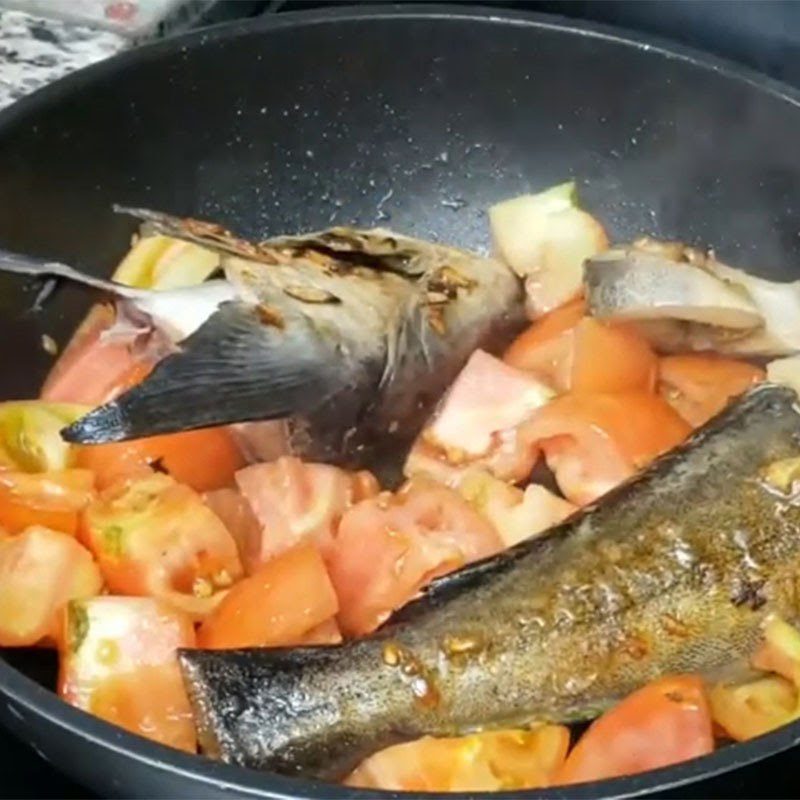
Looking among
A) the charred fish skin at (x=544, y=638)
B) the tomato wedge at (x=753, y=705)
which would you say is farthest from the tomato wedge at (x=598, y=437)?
the tomato wedge at (x=753, y=705)

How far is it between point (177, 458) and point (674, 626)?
48cm

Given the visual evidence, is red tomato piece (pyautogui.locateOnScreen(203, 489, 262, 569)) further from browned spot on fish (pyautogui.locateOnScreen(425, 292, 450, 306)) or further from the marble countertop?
the marble countertop

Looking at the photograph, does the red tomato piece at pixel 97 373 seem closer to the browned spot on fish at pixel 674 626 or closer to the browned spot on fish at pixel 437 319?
the browned spot on fish at pixel 437 319

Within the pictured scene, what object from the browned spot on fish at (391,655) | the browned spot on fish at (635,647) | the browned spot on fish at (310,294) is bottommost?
the browned spot on fish at (635,647)

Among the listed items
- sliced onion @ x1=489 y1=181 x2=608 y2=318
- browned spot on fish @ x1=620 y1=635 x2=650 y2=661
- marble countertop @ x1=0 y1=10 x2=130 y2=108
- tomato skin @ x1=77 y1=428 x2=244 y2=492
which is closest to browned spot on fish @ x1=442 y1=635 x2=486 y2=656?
browned spot on fish @ x1=620 y1=635 x2=650 y2=661

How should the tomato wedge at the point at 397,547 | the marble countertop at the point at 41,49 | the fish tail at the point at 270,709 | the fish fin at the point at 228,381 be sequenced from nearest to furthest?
the fish tail at the point at 270,709
the fish fin at the point at 228,381
the tomato wedge at the point at 397,547
the marble countertop at the point at 41,49

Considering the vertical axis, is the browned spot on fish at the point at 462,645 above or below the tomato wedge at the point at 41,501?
above

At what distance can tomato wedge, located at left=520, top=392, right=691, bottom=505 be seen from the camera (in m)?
1.42

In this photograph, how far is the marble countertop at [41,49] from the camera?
5.63 feet

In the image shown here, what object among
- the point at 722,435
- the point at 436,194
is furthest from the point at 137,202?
the point at 722,435

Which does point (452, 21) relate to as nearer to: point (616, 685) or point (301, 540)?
point (301, 540)

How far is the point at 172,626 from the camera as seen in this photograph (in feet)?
4.17

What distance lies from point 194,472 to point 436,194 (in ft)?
1.57

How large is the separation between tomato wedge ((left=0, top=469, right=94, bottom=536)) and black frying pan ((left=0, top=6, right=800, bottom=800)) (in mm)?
173
